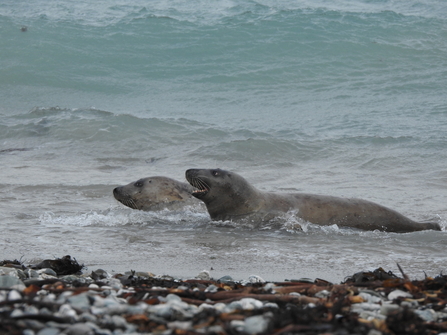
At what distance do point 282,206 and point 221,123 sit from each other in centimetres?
948

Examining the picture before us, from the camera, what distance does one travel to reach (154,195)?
30.2 ft

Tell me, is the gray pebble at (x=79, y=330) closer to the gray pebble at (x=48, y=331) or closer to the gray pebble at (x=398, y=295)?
the gray pebble at (x=48, y=331)

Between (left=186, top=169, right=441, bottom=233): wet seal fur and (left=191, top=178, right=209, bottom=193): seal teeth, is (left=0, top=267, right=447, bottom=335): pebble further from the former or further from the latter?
(left=191, top=178, right=209, bottom=193): seal teeth

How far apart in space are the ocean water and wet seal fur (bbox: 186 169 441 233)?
0.72 ft

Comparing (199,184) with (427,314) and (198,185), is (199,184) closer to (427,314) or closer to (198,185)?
(198,185)

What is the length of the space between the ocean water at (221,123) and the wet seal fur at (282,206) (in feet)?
0.72

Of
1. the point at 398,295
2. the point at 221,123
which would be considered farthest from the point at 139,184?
the point at 221,123

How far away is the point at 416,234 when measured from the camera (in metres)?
7.59

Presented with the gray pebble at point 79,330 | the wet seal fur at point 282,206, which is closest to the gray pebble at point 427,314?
the gray pebble at point 79,330

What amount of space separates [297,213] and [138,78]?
16345mm

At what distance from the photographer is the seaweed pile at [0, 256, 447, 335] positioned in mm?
3377

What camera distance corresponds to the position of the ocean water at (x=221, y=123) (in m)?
7.15

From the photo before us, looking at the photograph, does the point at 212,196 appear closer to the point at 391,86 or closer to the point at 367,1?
the point at 391,86

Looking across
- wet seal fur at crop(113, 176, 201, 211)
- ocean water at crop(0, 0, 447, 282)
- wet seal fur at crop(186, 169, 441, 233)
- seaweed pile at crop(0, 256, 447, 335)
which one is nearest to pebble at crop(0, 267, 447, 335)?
seaweed pile at crop(0, 256, 447, 335)
